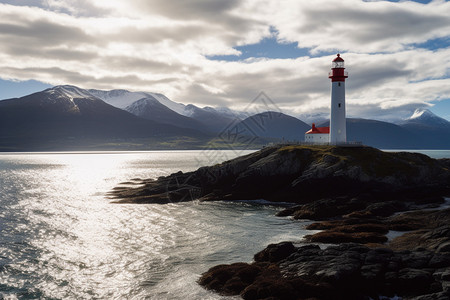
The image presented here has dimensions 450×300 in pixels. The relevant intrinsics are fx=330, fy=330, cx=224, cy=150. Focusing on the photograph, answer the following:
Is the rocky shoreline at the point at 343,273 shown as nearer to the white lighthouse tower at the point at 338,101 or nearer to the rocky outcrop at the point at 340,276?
the rocky outcrop at the point at 340,276

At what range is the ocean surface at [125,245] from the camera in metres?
23.6

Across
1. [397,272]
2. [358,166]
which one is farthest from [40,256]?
[358,166]

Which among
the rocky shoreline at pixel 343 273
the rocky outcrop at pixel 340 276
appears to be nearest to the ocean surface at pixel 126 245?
the rocky shoreline at pixel 343 273

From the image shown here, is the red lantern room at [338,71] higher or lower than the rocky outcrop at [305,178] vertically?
higher

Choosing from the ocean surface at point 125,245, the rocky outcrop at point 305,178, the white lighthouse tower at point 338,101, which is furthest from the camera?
the white lighthouse tower at point 338,101

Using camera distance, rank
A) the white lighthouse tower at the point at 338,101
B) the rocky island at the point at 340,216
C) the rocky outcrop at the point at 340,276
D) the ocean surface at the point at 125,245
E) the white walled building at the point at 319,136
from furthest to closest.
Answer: the white walled building at the point at 319,136 → the white lighthouse tower at the point at 338,101 → the ocean surface at the point at 125,245 → the rocky island at the point at 340,216 → the rocky outcrop at the point at 340,276

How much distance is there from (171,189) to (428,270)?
2036 inches

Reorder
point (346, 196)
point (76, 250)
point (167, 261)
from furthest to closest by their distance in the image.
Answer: point (346, 196) → point (76, 250) → point (167, 261)

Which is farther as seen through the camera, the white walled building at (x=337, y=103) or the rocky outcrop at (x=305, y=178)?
the white walled building at (x=337, y=103)

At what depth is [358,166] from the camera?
57125 millimetres

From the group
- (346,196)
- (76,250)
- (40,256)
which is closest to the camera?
(40,256)

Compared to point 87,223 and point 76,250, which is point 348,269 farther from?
point 87,223

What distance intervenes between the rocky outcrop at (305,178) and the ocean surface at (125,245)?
594 centimetres

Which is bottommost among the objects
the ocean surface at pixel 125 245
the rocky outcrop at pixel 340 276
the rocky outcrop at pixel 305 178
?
the ocean surface at pixel 125 245
